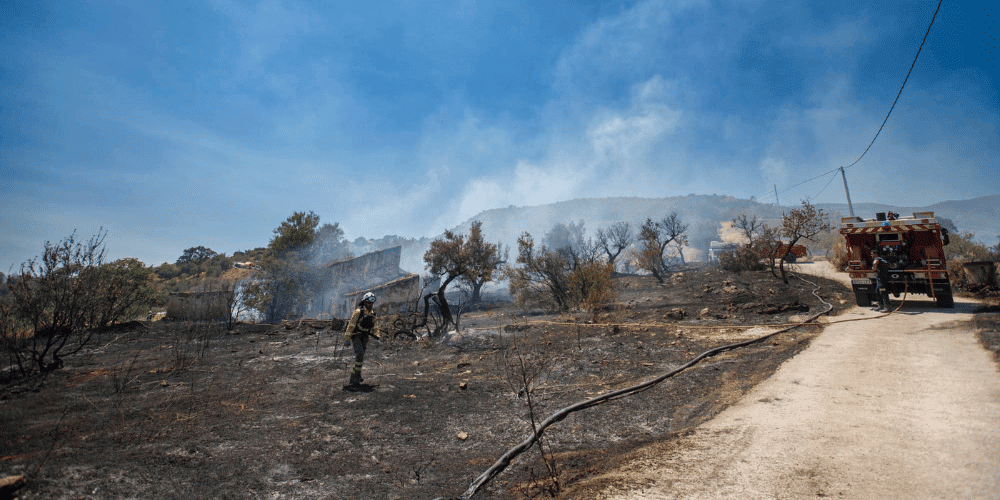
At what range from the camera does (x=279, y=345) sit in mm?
13625

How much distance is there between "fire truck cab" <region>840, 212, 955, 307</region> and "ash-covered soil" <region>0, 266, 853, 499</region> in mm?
2708

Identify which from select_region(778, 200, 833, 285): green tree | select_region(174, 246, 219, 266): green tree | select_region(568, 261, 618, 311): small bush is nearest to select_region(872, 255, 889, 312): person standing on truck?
select_region(778, 200, 833, 285): green tree

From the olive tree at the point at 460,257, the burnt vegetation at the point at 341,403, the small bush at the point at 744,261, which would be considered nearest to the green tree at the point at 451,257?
the olive tree at the point at 460,257

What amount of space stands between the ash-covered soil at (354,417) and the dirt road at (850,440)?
524 mm

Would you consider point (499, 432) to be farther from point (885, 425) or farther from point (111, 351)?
point (111, 351)

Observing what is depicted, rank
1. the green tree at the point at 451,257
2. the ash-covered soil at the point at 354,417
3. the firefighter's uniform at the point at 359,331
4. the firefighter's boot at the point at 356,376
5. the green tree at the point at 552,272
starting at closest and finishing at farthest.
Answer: the ash-covered soil at the point at 354,417, the firefighter's boot at the point at 356,376, the firefighter's uniform at the point at 359,331, the green tree at the point at 451,257, the green tree at the point at 552,272

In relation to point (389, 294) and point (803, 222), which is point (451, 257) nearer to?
point (389, 294)

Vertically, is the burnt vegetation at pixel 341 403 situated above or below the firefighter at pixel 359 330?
below

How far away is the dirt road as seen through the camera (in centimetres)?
255

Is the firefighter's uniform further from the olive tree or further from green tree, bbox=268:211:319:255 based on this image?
green tree, bbox=268:211:319:255

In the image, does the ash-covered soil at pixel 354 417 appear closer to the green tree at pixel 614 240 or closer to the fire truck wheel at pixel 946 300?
the fire truck wheel at pixel 946 300

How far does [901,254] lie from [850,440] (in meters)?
12.6

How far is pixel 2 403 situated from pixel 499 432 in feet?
28.3

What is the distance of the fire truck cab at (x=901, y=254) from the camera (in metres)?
10.4
